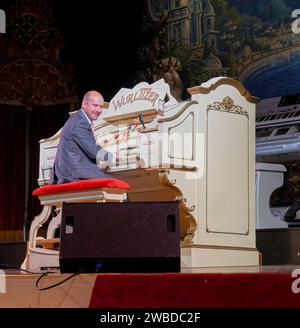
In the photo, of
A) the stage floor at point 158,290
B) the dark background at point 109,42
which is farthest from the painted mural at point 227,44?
the stage floor at point 158,290

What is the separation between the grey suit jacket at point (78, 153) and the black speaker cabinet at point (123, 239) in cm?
182

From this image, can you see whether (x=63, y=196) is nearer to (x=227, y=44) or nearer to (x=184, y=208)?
(x=184, y=208)

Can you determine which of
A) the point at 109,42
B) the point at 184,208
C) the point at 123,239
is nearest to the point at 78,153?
the point at 184,208

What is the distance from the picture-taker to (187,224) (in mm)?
5062

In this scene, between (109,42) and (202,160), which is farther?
(109,42)

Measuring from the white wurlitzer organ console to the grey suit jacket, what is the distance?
0.21 meters

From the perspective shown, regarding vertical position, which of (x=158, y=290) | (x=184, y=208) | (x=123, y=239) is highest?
(x=184, y=208)

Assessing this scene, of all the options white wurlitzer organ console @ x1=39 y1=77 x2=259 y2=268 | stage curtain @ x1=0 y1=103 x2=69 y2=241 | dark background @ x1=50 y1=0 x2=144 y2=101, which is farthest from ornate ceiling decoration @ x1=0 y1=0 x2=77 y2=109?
white wurlitzer organ console @ x1=39 y1=77 x2=259 y2=268

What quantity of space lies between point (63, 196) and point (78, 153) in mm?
327

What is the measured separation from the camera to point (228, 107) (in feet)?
17.1

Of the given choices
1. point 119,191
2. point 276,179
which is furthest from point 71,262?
point 276,179

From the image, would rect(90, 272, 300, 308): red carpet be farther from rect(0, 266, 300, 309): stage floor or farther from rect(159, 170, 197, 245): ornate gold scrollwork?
rect(159, 170, 197, 245): ornate gold scrollwork
